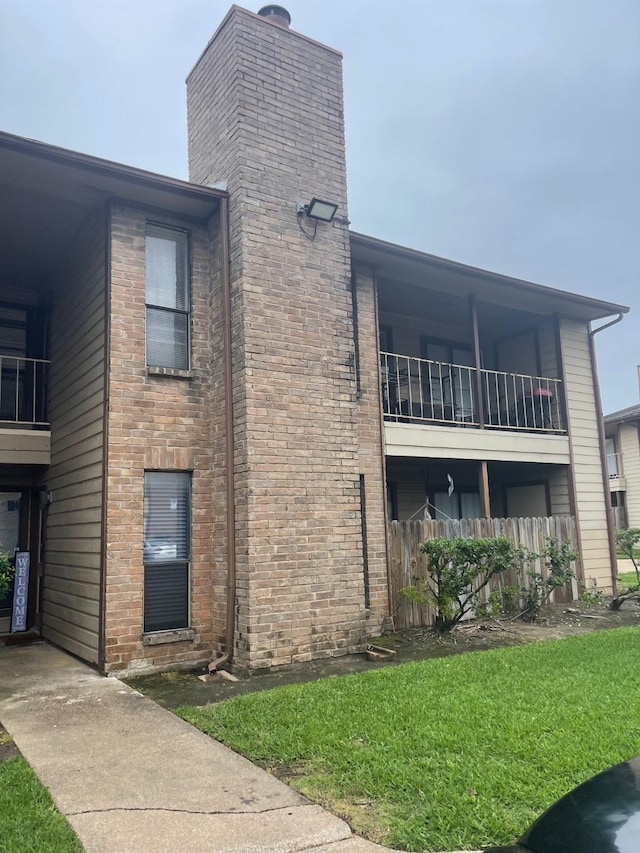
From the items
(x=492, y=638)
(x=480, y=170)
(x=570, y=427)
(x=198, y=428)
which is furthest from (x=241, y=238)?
(x=480, y=170)

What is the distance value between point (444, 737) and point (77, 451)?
19.9ft

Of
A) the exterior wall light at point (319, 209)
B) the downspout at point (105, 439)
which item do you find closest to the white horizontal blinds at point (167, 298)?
the downspout at point (105, 439)

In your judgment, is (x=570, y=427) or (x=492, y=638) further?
(x=570, y=427)

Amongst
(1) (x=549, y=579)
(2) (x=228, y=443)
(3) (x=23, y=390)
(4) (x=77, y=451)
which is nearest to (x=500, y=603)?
(1) (x=549, y=579)

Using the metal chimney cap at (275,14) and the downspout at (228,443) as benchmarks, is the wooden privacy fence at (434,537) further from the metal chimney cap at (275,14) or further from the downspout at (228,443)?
the metal chimney cap at (275,14)

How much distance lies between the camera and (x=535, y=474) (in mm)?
14023

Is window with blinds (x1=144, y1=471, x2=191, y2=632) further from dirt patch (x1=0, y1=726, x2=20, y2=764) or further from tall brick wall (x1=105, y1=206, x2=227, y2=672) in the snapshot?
dirt patch (x1=0, y1=726, x2=20, y2=764)

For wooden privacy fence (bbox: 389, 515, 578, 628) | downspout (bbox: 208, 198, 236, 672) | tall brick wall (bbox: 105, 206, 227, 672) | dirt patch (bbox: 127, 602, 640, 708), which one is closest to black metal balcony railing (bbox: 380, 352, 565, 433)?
wooden privacy fence (bbox: 389, 515, 578, 628)

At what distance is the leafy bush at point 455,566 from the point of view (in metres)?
8.95

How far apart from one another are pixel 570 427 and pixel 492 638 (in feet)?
19.0

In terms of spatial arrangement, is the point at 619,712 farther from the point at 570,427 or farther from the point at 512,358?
the point at 512,358

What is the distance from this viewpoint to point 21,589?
9484 mm

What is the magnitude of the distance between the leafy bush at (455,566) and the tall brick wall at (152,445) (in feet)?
9.57

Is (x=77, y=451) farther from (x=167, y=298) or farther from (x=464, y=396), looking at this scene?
(x=464, y=396)
